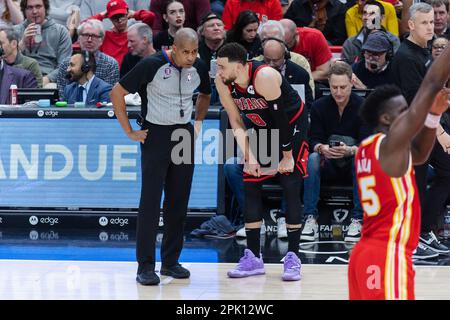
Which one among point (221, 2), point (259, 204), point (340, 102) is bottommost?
point (259, 204)

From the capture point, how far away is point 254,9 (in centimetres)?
1192

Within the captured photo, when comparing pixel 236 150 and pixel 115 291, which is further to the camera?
pixel 236 150

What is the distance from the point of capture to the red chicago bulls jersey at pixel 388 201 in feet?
15.8

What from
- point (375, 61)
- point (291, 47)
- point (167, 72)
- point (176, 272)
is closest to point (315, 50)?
point (291, 47)

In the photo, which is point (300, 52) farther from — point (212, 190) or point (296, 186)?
point (296, 186)

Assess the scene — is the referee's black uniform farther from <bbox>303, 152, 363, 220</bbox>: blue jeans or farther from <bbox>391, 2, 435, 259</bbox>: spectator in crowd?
<bbox>391, 2, 435, 259</bbox>: spectator in crowd

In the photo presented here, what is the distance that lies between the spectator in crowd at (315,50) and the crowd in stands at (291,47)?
1cm

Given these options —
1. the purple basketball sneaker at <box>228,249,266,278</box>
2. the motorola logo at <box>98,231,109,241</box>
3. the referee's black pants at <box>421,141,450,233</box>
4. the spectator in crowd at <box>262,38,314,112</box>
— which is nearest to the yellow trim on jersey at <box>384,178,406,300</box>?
the purple basketball sneaker at <box>228,249,266,278</box>

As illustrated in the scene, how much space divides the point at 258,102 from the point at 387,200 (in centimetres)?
294

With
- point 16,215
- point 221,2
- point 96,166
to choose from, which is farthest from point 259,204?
point 221,2

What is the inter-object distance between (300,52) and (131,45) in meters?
1.96

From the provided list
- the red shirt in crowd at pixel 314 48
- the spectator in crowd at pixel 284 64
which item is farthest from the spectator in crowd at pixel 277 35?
the red shirt in crowd at pixel 314 48

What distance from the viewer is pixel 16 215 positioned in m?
9.99

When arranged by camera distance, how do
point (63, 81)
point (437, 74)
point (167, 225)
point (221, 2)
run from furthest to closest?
point (221, 2) → point (63, 81) → point (167, 225) → point (437, 74)
